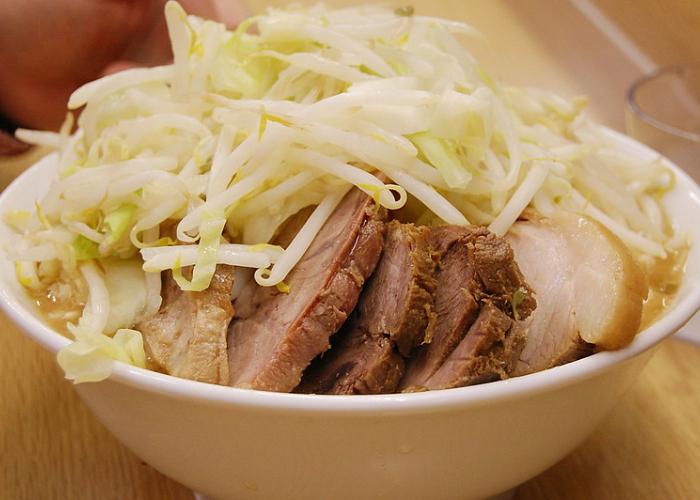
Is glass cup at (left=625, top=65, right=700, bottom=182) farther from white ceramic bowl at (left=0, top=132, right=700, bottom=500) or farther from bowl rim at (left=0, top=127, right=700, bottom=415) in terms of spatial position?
bowl rim at (left=0, top=127, right=700, bottom=415)

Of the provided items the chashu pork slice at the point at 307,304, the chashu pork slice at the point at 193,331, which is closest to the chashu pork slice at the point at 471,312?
the chashu pork slice at the point at 307,304

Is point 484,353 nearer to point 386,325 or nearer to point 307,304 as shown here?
point 386,325

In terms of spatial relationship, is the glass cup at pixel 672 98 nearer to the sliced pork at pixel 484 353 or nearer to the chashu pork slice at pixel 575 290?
the chashu pork slice at pixel 575 290

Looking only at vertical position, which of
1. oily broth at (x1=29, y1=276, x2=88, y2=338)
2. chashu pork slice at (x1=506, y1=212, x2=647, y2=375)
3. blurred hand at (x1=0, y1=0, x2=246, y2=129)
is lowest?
blurred hand at (x1=0, y1=0, x2=246, y2=129)

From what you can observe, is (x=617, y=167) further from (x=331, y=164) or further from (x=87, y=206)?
(x=87, y=206)

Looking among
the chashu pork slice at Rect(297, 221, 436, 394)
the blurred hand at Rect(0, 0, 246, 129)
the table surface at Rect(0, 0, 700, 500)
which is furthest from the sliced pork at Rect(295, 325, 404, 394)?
the blurred hand at Rect(0, 0, 246, 129)

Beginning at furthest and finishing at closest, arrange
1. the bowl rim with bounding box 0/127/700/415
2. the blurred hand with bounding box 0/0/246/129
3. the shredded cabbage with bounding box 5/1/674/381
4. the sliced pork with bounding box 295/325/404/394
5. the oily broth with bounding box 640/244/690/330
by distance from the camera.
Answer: the blurred hand with bounding box 0/0/246/129
the oily broth with bounding box 640/244/690/330
the shredded cabbage with bounding box 5/1/674/381
the sliced pork with bounding box 295/325/404/394
the bowl rim with bounding box 0/127/700/415

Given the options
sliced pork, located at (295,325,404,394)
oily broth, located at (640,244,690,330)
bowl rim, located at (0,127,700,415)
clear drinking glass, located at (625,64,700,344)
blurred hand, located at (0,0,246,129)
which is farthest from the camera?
clear drinking glass, located at (625,64,700,344)

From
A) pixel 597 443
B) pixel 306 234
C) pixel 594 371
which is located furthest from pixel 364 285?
pixel 597 443
